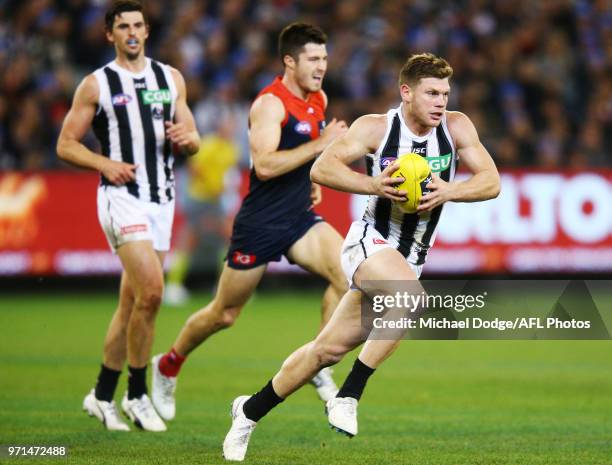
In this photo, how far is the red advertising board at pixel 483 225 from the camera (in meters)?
16.1

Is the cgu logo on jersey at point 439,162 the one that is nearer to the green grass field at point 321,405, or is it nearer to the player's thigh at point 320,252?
the green grass field at point 321,405

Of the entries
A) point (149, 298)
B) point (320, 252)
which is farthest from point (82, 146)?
point (320, 252)

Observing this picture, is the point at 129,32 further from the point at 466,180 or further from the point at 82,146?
the point at 466,180

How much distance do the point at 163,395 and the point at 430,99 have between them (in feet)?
10.3

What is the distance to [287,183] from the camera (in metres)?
8.57

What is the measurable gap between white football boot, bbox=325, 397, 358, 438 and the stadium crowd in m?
10.7

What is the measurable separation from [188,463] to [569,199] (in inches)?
425

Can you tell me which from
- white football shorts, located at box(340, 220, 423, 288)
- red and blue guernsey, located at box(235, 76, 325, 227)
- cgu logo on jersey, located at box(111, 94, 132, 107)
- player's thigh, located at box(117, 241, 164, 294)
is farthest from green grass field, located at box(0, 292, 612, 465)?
cgu logo on jersey, located at box(111, 94, 132, 107)

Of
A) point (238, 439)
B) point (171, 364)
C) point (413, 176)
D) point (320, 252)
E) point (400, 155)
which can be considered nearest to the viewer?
point (413, 176)

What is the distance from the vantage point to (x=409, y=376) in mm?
10453

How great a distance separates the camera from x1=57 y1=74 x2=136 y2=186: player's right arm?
7914 mm

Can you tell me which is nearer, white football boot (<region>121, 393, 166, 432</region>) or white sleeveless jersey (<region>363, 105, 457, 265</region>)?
white sleeveless jersey (<region>363, 105, 457, 265</region>)

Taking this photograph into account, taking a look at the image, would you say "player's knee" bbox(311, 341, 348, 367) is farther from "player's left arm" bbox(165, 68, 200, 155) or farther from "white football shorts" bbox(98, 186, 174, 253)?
"player's left arm" bbox(165, 68, 200, 155)

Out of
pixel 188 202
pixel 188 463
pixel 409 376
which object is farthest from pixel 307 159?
pixel 188 202
